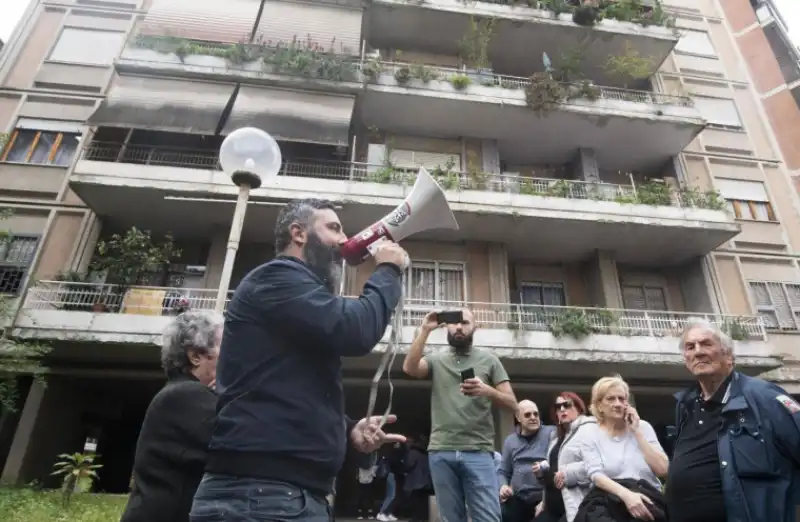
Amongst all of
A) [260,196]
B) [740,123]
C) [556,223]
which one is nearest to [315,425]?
[260,196]

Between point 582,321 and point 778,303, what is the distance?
671 cm

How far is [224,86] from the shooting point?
12.1 meters

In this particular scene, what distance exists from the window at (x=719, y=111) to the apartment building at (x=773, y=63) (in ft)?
4.54

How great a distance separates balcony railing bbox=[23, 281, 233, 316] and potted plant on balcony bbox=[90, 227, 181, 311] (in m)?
0.04

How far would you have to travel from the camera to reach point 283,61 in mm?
12172

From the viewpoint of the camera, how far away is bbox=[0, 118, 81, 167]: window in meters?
12.6

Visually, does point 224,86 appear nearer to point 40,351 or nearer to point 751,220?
point 40,351

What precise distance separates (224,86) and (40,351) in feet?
22.5

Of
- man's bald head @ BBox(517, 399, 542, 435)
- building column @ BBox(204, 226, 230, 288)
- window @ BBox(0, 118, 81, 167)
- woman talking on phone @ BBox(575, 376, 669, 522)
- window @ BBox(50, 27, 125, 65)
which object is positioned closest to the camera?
woman talking on phone @ BBox(575, 376, 669, 522)

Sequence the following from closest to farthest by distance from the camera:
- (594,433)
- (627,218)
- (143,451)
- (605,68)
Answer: (143,451)
(594,433)
(627,218)
(605,68)

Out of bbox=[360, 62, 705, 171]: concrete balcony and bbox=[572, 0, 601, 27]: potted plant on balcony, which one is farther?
bbox=[572, 0, 601, 27]: potted plant on balcony

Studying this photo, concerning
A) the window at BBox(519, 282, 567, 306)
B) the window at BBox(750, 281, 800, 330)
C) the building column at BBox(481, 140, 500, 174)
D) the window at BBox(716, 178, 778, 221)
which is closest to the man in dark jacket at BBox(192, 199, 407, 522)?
the window at BBox(519, 282, 567, 306)

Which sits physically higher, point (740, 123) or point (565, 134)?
point (740, 123)

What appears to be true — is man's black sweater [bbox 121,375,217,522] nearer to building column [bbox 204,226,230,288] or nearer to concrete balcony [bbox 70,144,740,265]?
concrete balcony [bbox 70,144,740,265]
